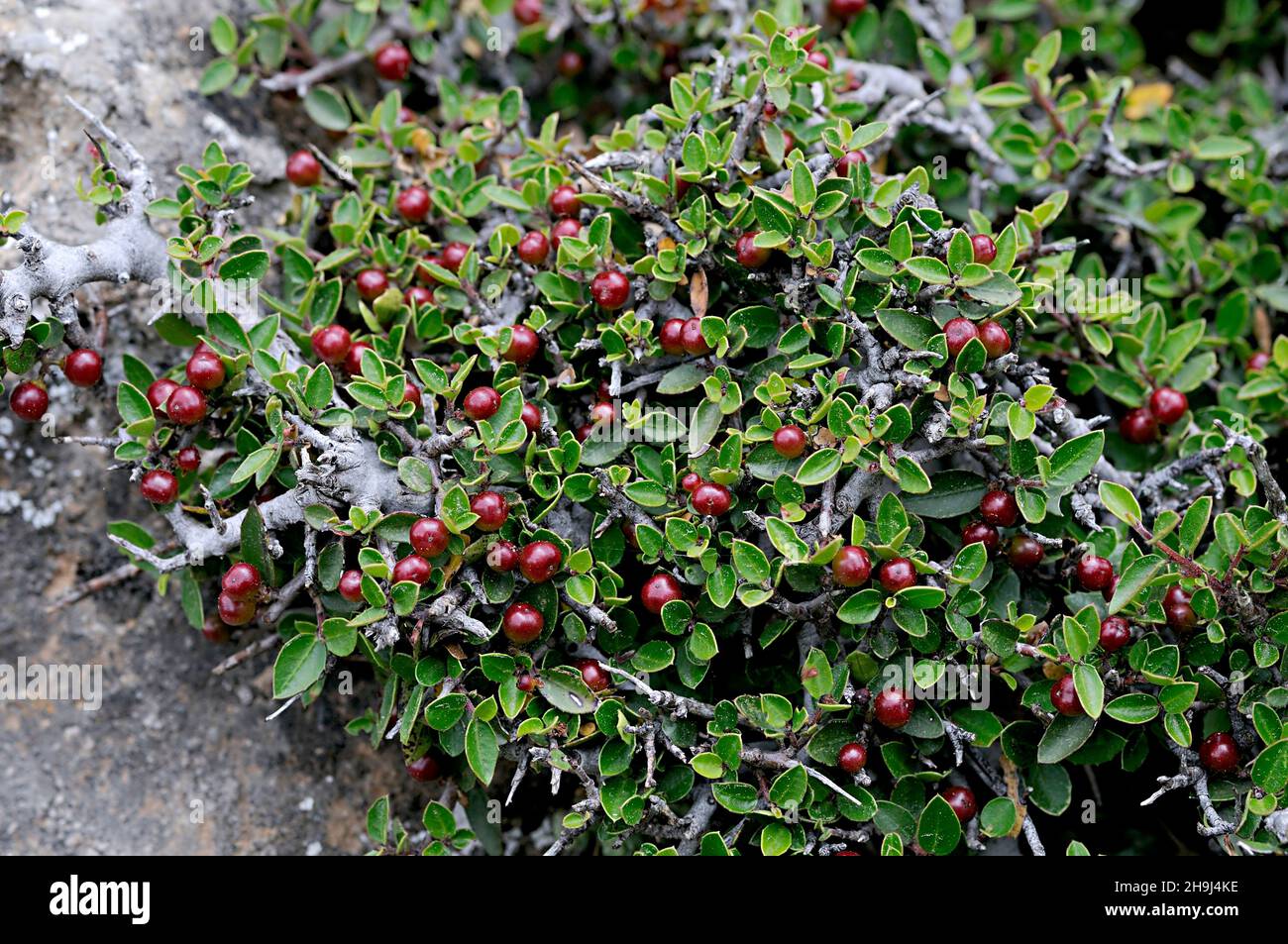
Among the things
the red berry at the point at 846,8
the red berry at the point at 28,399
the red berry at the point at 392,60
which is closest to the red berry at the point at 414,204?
the red berry at the point at 392,60

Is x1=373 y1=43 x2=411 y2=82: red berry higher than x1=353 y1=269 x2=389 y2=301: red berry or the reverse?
higher

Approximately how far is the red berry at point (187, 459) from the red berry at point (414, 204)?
3.17ft

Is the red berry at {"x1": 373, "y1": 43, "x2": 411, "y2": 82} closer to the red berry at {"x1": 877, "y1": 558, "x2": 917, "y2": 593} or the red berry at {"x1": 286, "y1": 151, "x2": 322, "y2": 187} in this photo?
the red berry at {"x1": 286, "y1": 151, "x2": 322, "y2": 187}

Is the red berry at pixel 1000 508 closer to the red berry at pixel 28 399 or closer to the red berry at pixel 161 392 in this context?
the red berry at pixel 161 392

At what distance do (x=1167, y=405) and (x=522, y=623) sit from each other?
2.01 m

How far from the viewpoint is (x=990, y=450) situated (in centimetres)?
280

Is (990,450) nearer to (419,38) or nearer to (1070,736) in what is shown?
(1070,736)

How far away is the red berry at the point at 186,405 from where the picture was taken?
2.82 meters

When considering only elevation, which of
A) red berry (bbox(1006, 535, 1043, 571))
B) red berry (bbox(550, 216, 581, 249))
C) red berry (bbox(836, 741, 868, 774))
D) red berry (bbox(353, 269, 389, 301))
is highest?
red berry (bbox(550, 216, 581, 249))

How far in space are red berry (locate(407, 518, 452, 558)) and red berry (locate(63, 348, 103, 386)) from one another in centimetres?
115

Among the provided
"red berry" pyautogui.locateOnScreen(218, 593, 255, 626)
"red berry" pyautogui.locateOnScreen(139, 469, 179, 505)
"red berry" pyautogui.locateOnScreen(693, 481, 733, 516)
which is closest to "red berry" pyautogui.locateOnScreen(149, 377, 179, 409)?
"red berry" pyautogui.locateOnScreen(139, 469, 179, 505)

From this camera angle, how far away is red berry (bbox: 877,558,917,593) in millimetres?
2621
